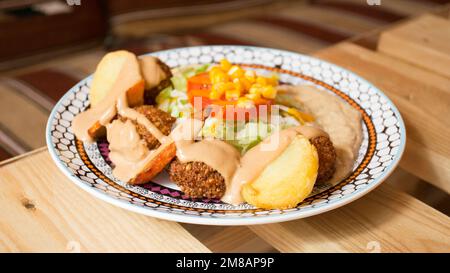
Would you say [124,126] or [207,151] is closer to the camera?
[207,151]

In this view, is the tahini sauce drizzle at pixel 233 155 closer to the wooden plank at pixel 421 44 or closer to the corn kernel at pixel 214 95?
the corn kernel at pixel 214 95

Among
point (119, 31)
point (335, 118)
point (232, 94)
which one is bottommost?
point (119, 31)

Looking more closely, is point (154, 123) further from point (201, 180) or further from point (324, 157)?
point (324, 157)

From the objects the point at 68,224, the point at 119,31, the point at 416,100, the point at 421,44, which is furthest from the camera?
the point at 119,31

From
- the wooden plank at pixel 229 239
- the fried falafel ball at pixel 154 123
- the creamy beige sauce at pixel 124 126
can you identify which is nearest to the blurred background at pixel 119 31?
the creamy beige sauce at pixel 124 126

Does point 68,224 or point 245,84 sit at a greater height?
point 245,84

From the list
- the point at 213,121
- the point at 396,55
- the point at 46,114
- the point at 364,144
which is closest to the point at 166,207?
the point at 213,121

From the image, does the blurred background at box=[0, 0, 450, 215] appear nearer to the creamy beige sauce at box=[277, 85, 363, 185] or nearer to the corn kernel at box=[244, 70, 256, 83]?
the creamy beige sauce at box=[277, 85, 363, 185]

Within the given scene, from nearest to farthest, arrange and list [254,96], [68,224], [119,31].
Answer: [68,224], [254,96], [119,31]

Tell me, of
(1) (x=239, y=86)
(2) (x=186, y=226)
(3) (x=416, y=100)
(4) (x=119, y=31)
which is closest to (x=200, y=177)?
(2) (x=186, y=226)
